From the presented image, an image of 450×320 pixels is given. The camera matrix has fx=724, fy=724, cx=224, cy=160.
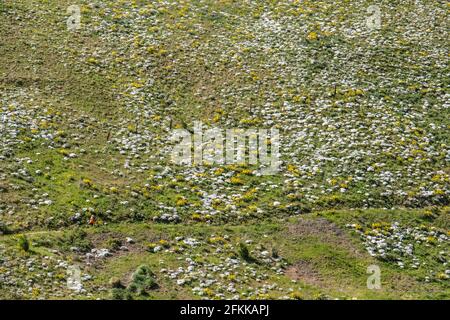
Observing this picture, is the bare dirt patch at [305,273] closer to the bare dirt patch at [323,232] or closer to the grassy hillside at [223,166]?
the grassy hillside at [223,166]

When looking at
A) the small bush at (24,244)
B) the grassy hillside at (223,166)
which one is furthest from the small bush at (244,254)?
the small bush at (24,244)

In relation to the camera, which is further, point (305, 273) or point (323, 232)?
point (323, 232)

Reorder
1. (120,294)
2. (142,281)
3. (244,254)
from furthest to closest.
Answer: (244,254) → (142,281) → (120,294)

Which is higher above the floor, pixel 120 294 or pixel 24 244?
pixel 24 244

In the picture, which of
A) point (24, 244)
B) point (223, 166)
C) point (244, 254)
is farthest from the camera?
point (223, 166)

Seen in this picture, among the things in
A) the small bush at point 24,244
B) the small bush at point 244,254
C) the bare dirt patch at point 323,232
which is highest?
the small bush at point 24,244

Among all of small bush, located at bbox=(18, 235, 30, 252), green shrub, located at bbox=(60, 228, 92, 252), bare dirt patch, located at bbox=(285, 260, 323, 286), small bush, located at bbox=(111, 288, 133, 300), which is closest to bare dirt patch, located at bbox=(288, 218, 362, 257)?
bare dirt patch, located at bbox=(285, 260, 323, 286)

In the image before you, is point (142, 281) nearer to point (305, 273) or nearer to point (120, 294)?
point (120, 294)

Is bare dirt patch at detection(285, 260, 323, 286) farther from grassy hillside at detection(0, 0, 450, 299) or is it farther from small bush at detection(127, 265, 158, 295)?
small bush at detection(127, 265, 158, 295)

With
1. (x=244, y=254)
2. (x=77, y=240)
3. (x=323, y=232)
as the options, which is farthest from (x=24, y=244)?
(x=323, y=232)
